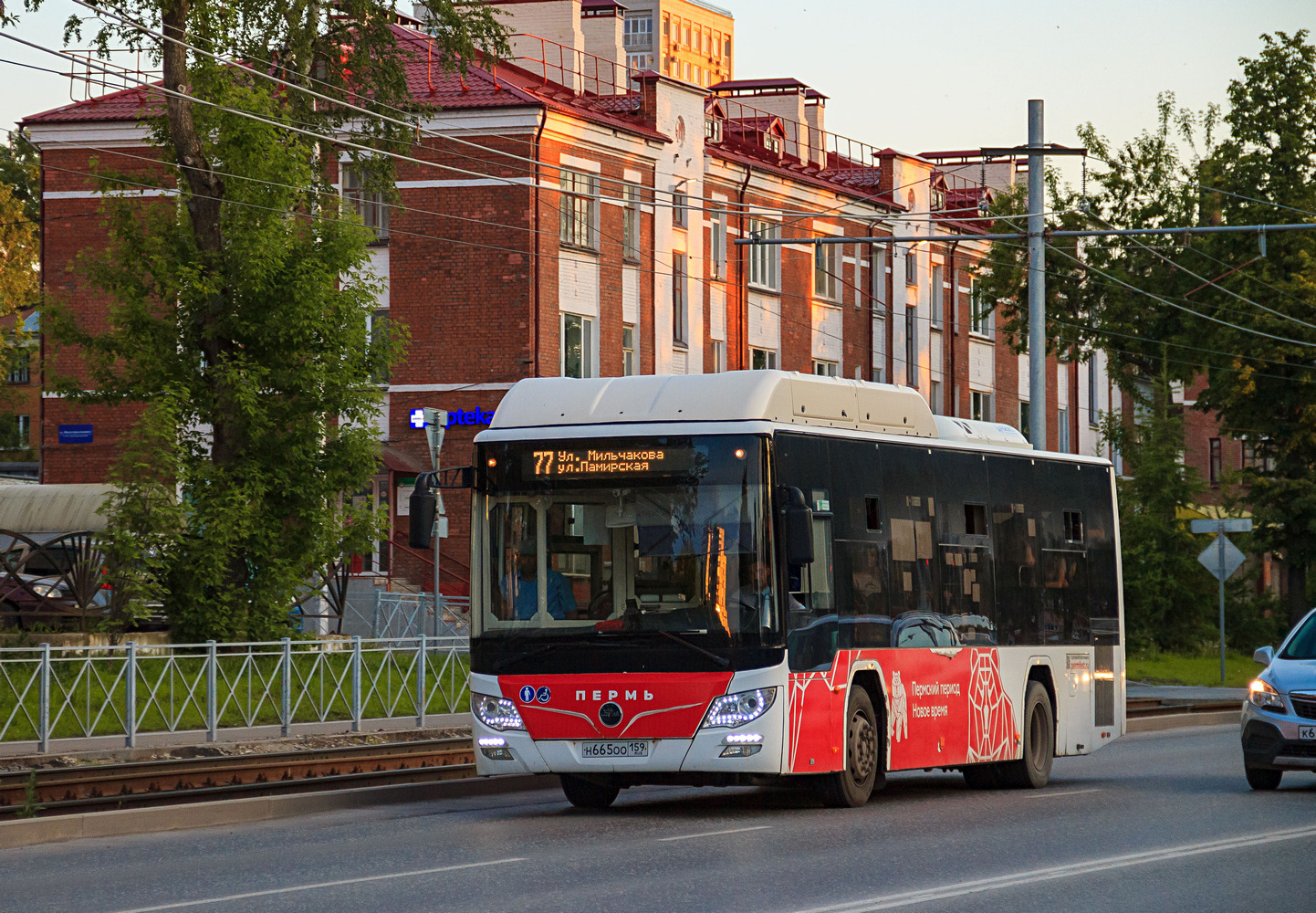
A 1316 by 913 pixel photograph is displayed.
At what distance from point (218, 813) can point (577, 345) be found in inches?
1130

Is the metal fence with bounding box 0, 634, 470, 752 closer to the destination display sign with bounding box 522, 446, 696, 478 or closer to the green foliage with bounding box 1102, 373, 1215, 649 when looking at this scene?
the destination display sign with bounding box 522, 446, 696, 478

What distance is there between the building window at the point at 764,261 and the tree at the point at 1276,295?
10563 millimetres

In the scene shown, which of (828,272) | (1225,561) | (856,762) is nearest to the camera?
(856,762)

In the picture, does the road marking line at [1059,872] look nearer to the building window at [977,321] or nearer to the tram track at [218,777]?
the tram track at [218,777]

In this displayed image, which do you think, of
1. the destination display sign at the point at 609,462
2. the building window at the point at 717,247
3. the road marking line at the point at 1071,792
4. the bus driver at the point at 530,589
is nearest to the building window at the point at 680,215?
the building window at the point at 717,247

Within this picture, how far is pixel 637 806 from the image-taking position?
637 inches

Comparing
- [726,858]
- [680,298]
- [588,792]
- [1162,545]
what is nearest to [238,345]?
[588,792]

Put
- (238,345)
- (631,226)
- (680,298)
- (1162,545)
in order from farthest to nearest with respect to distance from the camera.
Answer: (1162,545)
(680,298)
(631,226)
(238,345)

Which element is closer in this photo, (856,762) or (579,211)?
(856,762)

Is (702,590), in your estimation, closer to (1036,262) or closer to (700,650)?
(700,650)

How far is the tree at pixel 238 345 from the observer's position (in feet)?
90.3

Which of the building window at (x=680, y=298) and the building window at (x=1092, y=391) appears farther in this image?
the building window at (x=1092, y=391)

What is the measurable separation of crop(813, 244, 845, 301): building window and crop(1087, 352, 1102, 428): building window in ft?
64.1

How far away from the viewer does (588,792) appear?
15.7 metres
